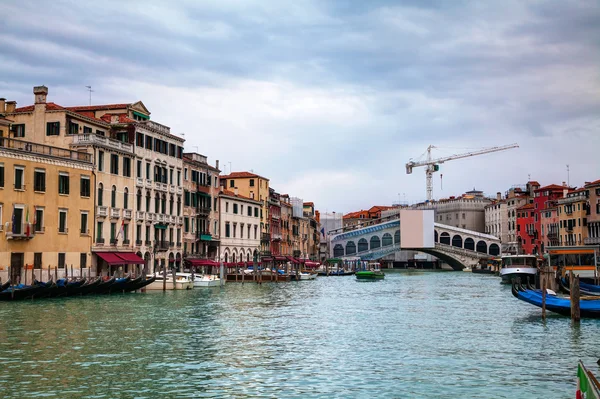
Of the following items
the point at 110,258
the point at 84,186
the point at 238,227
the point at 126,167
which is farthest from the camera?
the point at 238,227

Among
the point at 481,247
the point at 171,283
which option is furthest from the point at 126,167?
the point at 481,247

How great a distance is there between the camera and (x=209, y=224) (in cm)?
5556

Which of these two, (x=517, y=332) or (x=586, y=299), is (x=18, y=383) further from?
(x=586, y=299)

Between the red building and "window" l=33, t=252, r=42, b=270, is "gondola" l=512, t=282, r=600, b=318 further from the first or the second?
the red building

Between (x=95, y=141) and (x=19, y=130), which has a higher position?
(x=19, y=130)

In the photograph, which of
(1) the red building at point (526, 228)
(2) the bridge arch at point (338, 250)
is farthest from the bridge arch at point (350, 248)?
(1) the red building at point (526, 228)

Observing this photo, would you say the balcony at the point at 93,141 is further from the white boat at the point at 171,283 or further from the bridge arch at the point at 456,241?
the bridge arch at the point at 456,241

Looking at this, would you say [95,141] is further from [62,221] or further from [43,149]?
[62,221]

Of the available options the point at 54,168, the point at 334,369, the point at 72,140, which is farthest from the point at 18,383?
the point at 72,140

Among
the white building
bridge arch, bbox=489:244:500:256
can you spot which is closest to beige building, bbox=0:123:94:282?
the white building

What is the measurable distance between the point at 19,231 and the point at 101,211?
22.9 ft

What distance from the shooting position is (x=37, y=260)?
113 feet

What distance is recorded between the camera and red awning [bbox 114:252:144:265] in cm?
4106

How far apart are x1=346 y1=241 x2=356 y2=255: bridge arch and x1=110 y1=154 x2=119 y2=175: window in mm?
58533
